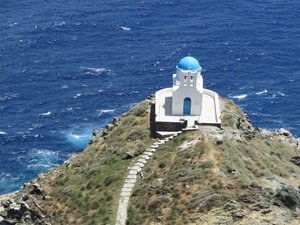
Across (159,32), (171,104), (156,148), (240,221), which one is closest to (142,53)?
(159,32)

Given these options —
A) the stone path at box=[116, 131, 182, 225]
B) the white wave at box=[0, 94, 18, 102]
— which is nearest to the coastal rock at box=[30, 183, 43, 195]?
the stone path at box=[116, 131, 182, 225]

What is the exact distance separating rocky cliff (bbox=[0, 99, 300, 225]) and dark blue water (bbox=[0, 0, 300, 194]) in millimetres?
39831

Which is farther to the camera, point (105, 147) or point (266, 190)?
point (105, 147)

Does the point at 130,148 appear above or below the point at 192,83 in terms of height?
below

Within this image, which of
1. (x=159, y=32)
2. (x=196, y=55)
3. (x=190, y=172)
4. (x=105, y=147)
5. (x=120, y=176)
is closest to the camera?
(x=190, y=172)

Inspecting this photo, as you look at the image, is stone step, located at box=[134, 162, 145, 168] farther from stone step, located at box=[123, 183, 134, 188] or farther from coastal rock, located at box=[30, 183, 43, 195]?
coastal rock, located at box=[30, 183, 43, 195]

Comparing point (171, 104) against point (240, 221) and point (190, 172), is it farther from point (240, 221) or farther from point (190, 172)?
point (240, 221)

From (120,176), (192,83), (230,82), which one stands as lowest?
(230,82)

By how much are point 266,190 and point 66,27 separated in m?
127

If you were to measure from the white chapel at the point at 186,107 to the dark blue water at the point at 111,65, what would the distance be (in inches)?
1836

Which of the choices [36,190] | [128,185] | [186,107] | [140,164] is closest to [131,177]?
[128,185]

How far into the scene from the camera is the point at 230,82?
525 ft

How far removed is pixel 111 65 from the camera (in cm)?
16800

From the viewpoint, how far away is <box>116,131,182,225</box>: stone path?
7399 cm
